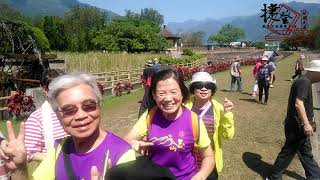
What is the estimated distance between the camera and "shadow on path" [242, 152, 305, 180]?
242 inches

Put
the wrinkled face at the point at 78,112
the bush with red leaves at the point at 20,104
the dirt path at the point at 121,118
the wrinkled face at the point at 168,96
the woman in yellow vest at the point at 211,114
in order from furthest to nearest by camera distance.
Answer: the bush with red leaves at the point at 20,104
the dirt path at the point at 121,118
the woman in yellow vest at the point at 211,114
the wrinkled face at the point at 168,96
the wrinkled face at the point at 78,112

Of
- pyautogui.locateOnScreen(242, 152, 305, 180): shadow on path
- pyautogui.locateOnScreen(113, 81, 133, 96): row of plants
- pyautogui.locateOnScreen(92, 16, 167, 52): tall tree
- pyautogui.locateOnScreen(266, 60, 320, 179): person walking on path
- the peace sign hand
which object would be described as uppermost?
pyautogui.locateOnScreen(92, 16, 167, 52): tall tree

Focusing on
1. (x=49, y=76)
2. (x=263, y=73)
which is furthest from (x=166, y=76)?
(x=263, y=73)

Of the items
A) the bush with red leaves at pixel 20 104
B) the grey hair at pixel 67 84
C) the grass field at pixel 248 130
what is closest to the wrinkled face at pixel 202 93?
the grey hair at pixel 67 84

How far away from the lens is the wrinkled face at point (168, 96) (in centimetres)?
276

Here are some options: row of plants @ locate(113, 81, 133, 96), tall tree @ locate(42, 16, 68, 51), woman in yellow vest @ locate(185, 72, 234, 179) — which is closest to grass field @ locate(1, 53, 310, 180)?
row of plants @ locate(113, 81, 133, 96)

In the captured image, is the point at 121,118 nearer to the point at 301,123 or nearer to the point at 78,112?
the point at 301,123

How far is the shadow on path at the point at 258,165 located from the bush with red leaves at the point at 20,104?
6969 mm

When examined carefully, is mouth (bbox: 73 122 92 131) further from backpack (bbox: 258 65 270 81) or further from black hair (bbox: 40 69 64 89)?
backpack (bbox: 258 65 270 81)

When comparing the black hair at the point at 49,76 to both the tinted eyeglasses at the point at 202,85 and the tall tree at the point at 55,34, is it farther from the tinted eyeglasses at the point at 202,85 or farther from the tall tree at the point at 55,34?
the tall tree at the point at 55,34

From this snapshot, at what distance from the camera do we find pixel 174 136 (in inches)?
109

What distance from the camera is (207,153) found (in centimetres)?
284

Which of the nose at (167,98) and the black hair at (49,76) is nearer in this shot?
the nose at (167,98)

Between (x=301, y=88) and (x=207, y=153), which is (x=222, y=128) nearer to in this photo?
(x=207, y=153)
